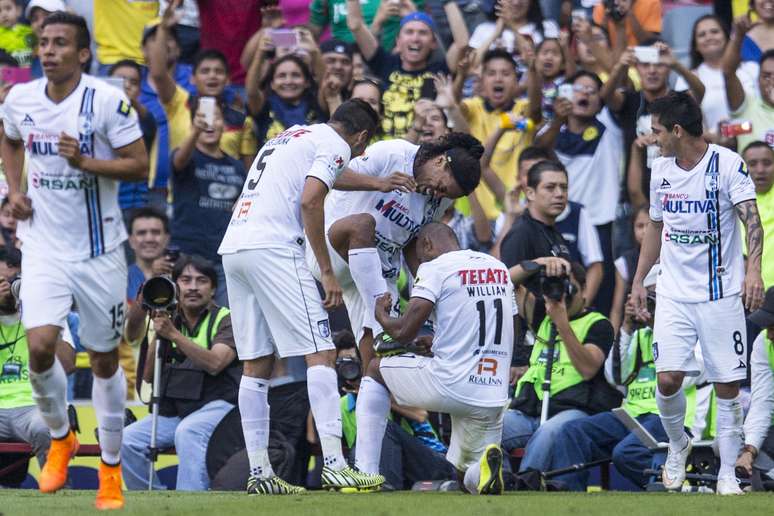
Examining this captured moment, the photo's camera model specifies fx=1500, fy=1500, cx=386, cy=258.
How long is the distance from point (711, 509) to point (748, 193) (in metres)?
2.57

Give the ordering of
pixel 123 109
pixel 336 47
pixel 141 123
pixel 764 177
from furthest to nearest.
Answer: pixel 336 47
pixel 141 123
pixel 764 177
pixel 123 109

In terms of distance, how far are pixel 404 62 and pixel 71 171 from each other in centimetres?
628

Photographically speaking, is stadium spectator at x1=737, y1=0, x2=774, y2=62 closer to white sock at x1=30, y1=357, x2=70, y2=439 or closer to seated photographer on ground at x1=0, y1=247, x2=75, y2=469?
seated photographer on ground at x1=0, y1=247, x2=75, y2=469

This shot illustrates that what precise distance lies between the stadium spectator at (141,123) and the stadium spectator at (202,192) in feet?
2.10

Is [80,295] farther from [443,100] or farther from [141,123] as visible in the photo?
[141,123]

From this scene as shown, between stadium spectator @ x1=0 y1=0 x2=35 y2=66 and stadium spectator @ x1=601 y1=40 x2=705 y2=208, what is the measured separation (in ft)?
20.3

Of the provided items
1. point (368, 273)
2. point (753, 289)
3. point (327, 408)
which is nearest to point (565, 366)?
point (753, 289)

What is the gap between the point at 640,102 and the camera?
14695mm

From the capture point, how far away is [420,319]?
9.52m

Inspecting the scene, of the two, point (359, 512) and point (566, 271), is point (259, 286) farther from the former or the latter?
point (566, 271)

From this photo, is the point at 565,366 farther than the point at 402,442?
Yes

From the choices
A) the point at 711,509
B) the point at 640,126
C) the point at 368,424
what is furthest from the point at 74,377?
the point at 711,509

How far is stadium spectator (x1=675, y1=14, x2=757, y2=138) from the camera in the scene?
47.6 ft

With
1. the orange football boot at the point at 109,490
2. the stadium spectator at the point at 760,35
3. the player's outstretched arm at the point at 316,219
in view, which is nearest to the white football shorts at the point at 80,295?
the orange football boot at the point at 109,490
